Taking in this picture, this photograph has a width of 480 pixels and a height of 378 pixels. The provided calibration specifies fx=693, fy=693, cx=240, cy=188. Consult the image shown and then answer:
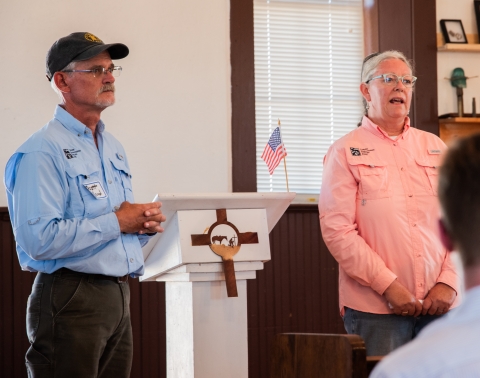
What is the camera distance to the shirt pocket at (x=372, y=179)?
2.63 meters

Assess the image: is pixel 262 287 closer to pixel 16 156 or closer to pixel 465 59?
pixel 465 59

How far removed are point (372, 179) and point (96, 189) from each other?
1.03 metres

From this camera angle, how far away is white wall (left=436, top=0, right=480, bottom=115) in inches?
197

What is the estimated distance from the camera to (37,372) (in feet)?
7.16

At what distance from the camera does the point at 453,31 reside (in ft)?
Result: 16.4

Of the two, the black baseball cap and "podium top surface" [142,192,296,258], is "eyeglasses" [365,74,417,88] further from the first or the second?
the black baseball cap

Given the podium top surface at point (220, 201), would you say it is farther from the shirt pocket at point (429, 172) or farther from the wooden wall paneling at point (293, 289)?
the wooden wall paneling at point (293, 289)

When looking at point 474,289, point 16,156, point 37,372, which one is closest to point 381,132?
point 16,156

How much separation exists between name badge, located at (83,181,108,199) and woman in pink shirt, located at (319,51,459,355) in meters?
0.87

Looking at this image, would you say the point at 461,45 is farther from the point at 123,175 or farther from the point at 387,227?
the point at 123,175

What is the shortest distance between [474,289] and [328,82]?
4.36 meters

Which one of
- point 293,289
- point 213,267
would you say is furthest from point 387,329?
point 293,289

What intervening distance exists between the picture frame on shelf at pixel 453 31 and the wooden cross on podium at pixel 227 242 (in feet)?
10.4

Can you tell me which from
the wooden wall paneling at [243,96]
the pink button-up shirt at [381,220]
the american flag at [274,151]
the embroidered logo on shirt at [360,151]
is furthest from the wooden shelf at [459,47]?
the embroidered logo on shirt at [360,151]
